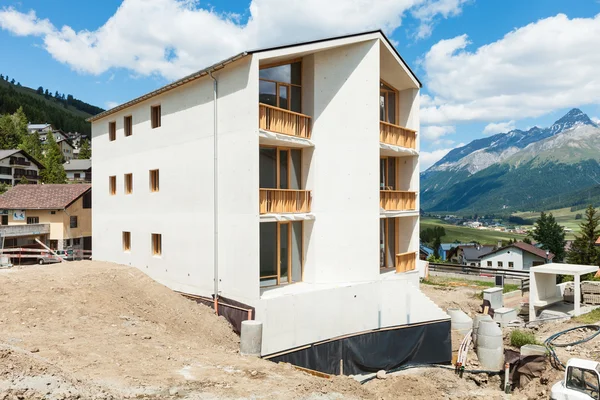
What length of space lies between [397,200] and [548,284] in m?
13.4

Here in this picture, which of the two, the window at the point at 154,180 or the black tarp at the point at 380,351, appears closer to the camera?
the black tarp at the point at 380,351

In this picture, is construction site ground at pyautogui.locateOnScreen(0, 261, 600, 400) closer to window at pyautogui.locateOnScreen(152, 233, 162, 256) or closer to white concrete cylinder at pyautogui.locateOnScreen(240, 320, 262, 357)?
white concrete cylinder at pyautogui.locateOnScreen(240, 320, 262, 357)

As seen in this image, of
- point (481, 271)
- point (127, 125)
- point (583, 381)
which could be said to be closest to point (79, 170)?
point (127, 125)

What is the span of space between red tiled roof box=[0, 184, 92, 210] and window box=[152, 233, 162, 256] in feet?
82.7

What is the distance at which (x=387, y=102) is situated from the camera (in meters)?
22.6

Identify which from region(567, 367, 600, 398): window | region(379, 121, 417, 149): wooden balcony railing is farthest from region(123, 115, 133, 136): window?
region(567, 367, 600, 398): window

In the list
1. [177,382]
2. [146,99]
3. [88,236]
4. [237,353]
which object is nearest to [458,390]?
[237,353]

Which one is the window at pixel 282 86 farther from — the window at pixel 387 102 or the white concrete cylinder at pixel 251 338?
the white concrete cylinder at pixel 251 338

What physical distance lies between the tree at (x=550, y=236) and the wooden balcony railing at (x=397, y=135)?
82.8m

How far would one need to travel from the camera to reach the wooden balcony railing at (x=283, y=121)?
16031 mm

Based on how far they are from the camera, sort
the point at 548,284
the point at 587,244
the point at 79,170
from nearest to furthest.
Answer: the point at 548,284 → the point at 587,244 → the point at 79,170

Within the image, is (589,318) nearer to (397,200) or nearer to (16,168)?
(397,200)

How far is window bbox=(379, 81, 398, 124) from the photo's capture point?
2220cm

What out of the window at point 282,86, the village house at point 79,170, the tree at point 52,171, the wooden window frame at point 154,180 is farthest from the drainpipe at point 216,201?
the village house at point 79,170
